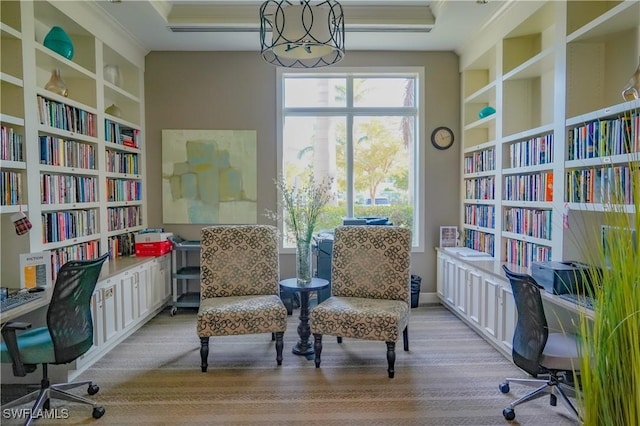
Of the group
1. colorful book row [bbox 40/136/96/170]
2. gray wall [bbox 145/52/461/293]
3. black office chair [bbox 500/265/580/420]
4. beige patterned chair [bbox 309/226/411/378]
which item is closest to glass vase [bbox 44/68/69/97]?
colorful book row [bbox 40/136/96/170]

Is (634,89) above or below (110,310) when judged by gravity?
above

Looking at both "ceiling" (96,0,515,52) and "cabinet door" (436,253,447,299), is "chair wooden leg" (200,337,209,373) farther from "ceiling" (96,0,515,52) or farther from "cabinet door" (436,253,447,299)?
"ceiling" (96,0,515,52)

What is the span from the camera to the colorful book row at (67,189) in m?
3.12

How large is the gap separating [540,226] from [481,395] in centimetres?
152

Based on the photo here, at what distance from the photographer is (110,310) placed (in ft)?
11.2

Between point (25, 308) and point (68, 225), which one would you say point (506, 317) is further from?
point (68, 225)

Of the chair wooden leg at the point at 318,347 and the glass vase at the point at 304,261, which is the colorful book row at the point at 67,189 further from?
the chair wooden leg at the point at 318,347

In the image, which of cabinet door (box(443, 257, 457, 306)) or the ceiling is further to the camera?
cabinet door (box(443, 257, 457, 306))

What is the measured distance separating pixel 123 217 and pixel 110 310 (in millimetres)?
1339

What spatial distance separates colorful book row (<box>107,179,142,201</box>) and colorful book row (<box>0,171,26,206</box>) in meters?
1.26

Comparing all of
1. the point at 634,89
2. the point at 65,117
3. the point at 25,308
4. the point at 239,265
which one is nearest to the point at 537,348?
the point at 634,89

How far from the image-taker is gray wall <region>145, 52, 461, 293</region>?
16.2 feet

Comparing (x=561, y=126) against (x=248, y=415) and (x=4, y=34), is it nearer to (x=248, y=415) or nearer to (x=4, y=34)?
(x=248, y=415)

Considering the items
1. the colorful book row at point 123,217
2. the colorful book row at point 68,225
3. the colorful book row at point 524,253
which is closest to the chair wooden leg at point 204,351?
the colorful book row at point 68,225
